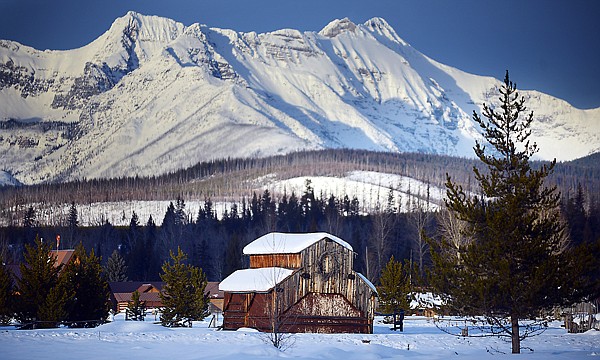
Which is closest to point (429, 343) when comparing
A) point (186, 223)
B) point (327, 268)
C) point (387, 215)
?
point (327, 268)

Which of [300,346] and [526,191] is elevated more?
[526,191]

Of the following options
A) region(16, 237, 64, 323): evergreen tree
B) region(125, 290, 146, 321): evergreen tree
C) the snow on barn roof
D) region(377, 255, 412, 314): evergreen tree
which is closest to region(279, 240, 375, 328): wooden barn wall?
the snow on barn roof

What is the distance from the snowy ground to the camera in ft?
110

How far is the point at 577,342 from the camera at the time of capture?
4375 cm

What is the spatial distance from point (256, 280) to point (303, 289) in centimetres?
303

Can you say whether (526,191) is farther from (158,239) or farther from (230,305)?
(158,239)

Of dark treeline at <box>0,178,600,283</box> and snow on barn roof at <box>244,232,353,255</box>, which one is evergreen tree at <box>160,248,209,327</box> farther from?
dark treeline at <box>0,178,600,283</box>

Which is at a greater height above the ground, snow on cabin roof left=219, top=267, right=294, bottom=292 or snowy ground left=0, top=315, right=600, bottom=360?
snow on cabin roof left=219, top=267, right=294, bottom=292

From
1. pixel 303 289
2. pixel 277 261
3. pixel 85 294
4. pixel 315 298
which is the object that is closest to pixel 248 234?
pixel 277 261

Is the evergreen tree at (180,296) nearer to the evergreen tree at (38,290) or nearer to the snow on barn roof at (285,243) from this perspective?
the snow on barn roof at (285,243)

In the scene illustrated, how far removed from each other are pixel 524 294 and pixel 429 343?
42.6 feet

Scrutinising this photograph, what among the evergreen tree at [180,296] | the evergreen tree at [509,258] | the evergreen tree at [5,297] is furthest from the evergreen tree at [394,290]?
the evergreen tree at [509,258]

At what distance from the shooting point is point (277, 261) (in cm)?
5469

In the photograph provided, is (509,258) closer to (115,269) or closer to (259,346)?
(259,346)
